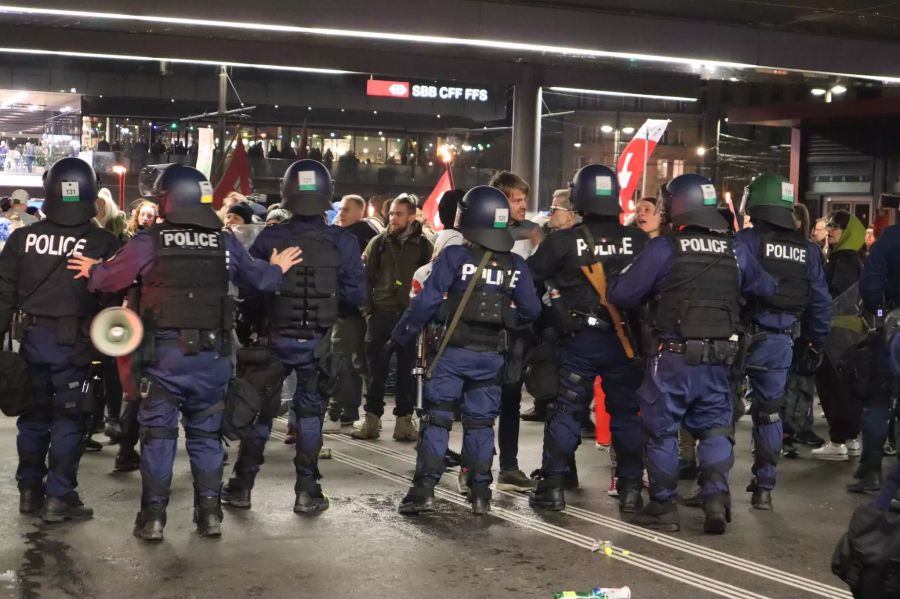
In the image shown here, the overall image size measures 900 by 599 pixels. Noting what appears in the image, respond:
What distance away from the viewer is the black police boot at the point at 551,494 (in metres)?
7.20

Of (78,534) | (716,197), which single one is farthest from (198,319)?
(716,197)

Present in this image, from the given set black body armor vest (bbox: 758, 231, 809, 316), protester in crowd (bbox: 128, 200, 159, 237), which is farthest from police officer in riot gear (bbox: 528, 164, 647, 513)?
protester in crowd (bbox: 128, 200, 159, 237)

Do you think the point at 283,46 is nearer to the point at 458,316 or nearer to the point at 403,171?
the point at 458,316

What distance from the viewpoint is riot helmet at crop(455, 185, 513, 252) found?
6984 millimetres

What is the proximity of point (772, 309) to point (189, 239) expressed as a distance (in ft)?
12.0

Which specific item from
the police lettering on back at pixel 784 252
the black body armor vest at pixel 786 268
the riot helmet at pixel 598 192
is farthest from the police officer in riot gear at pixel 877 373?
the riot helmet at pixel 598 192

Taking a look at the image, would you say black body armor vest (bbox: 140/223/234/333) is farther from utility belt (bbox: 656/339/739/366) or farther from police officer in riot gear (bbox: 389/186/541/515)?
utility belt (bbox: 656/339/739/366)

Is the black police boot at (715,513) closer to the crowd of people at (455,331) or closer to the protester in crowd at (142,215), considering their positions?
the crowd of people at (455,331)

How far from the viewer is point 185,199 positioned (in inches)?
247

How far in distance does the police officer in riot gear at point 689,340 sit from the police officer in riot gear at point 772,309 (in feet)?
2.08

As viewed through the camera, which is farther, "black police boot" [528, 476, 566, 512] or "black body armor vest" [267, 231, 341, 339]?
"black police boot" [528, 476, 566, 512]

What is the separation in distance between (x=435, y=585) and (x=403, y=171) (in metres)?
30.2

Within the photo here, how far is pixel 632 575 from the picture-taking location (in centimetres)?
589

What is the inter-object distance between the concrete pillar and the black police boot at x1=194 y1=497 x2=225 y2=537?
10.5 m
